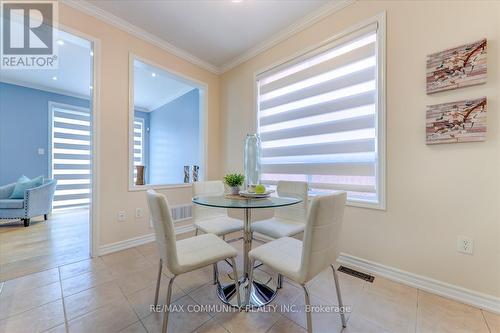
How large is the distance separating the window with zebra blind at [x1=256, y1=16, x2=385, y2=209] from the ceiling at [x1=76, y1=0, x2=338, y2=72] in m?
0.42

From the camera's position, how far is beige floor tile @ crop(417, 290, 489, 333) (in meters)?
1.26

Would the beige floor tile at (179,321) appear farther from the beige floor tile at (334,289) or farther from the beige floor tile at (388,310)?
the beige floor tile at (388,310)

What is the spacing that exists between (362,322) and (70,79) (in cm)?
584

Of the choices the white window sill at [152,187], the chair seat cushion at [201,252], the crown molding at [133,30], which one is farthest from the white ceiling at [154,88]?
the chair seat cushion at [201,252]

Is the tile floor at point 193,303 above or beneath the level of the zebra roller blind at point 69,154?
beneath

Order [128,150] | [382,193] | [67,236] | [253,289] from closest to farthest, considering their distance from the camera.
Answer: [253,289]
[382,193]
[128,150]
[67,236]

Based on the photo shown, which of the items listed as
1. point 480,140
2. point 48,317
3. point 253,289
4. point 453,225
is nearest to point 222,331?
point 253,289

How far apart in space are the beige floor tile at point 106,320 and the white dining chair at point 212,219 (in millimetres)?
788

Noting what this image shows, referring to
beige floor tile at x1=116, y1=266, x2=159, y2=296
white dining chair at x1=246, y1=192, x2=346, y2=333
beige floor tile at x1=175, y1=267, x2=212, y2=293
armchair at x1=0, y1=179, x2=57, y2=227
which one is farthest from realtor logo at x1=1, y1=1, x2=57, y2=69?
white dining chair at x1=246, y1=192, x2=346, y2=333

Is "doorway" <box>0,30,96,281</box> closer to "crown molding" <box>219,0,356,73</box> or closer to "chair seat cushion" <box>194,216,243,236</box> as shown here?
"chair seat cushion" <box>194,216,243,236</box>

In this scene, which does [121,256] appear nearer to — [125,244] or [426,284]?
[125,244]

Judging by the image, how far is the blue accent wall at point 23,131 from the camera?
4.06 meters

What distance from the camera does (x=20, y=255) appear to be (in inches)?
89.5

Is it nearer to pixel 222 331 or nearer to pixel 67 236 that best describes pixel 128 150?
pixel 67 236
